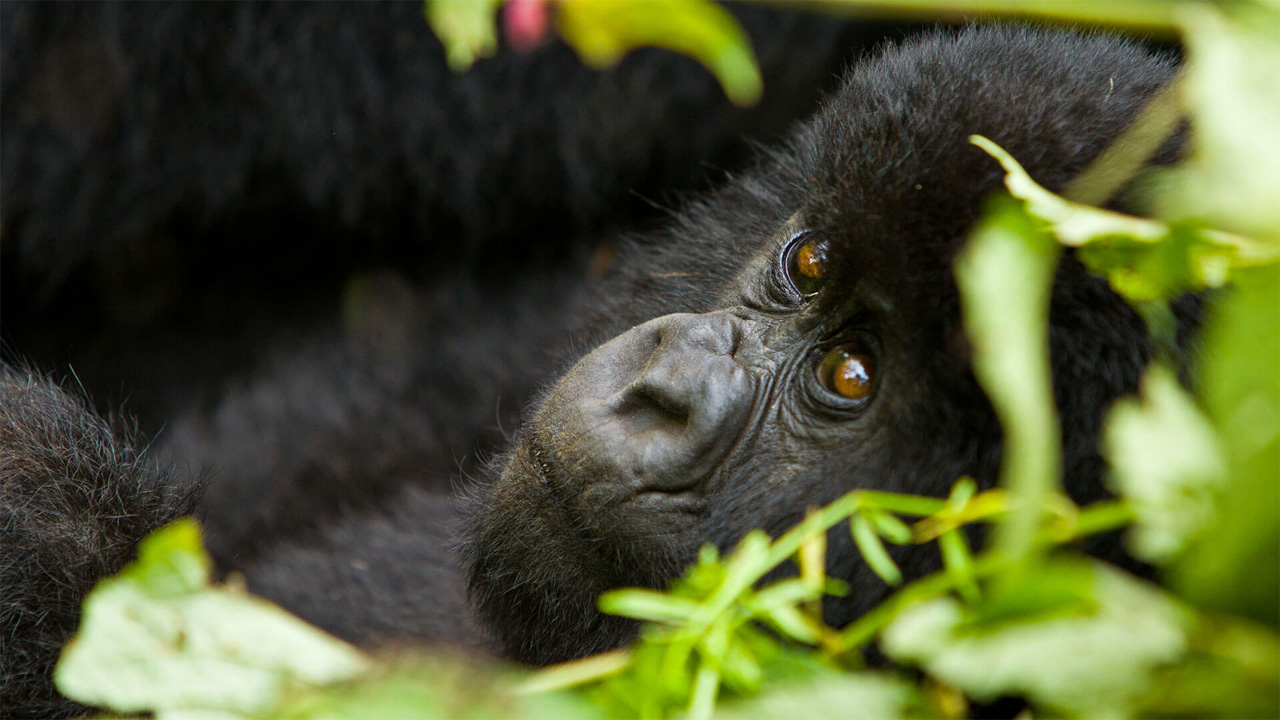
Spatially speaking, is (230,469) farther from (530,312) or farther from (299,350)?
(530,312)

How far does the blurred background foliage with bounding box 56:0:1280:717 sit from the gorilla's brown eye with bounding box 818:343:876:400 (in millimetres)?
291

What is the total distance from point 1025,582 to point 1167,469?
122 mm

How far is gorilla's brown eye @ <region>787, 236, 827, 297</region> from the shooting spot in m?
1.52

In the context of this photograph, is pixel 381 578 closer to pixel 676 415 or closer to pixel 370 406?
pixel 370 406

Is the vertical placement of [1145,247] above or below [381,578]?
above

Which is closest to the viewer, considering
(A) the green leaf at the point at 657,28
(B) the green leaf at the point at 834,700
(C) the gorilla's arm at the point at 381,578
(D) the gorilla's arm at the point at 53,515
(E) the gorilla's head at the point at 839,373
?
(B) the green leaf at the point at 834,700

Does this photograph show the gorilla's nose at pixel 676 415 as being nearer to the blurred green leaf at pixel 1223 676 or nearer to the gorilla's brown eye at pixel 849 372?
the gorilla's brown eye at pixel 849 372

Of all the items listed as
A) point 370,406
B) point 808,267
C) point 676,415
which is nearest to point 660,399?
point 676,415

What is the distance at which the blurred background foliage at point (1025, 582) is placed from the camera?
2.45 ft

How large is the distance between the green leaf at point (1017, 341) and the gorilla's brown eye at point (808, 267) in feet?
2.10

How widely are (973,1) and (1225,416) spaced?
0.50 metres

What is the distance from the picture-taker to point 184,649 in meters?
0.96

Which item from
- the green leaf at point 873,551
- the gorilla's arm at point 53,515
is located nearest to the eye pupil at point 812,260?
the green leaf at point 873,551

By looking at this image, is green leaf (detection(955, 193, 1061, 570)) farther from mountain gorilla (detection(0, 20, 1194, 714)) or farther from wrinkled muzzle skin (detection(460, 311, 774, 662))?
wrinkled muzzle skin (detection(460, 311, 774, 662))
